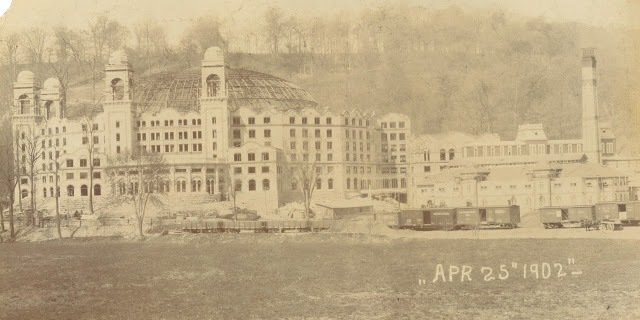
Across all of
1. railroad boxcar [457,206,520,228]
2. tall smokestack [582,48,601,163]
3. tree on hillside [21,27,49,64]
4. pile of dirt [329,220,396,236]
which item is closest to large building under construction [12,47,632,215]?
tall smokestack [582,48,601,163]

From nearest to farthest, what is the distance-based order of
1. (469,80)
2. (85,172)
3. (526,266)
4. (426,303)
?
1. (426,303)
2. (526,266)
3. (469,80)
4. (85,172)

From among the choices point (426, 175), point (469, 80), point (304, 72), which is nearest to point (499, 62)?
point (469, 80)

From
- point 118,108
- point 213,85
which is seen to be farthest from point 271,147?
point 118,108

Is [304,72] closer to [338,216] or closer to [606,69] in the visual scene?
[338,216]

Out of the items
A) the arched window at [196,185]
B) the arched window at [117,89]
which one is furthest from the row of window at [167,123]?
the arched window at [196,185]

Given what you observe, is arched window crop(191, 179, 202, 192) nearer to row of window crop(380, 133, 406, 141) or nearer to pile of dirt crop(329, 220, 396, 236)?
pile of dirt crop(329, 220, 396, 236)

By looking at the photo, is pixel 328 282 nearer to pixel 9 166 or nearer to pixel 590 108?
pixel 590 108
